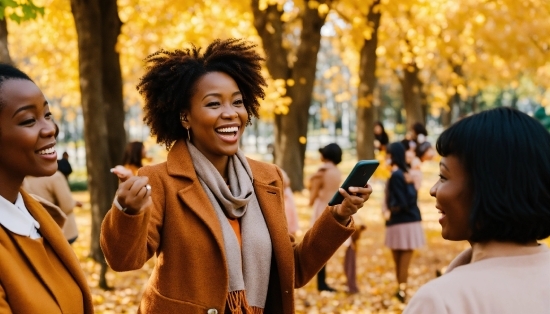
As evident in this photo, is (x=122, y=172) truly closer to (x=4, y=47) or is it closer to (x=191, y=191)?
(x=191, y=191)

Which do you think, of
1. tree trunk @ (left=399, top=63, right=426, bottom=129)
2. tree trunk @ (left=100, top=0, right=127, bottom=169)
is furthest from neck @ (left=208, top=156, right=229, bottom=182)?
tree trunk @ (left=399, top=63, right=426, bottom=129)

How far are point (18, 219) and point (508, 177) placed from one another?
5.20 feet

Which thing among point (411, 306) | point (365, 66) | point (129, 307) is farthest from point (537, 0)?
point (411, 306)

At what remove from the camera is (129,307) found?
24.5 feet

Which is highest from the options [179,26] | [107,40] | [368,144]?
[179,26]

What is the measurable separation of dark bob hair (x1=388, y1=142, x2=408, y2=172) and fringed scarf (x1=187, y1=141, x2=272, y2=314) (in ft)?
16.5

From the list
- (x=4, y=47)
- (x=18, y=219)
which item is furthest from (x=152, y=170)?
(x=4, y=47)

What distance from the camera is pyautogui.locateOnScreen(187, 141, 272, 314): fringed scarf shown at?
2.81 m

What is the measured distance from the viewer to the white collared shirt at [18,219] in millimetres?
2102

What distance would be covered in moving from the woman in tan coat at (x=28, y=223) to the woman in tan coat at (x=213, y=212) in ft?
1.08

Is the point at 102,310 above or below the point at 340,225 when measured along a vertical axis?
below

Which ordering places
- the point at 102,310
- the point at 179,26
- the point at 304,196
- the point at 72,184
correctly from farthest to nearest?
the point at 72,184
the point at 304,196
the point at 179,26
the point at 102,310

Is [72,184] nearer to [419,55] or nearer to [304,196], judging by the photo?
[304,196]

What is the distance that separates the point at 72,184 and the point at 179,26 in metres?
13.5
